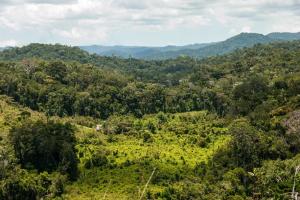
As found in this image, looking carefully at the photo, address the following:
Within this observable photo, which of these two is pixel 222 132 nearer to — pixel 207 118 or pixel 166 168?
pixel 207 118

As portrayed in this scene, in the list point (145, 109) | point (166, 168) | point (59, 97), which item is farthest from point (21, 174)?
point (145, 109)

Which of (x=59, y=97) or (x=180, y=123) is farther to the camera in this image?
(x=59, y=97)

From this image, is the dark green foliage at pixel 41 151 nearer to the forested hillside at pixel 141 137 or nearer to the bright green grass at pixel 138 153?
the forested hillside at pixel 141 137

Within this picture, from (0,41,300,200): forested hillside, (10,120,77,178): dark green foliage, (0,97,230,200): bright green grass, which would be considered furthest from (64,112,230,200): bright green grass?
(10,120,77,178): dark green foliage

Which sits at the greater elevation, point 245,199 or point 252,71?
point 252,71

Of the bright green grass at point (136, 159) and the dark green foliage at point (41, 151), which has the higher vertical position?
the dark green foliage at point (41, 151)

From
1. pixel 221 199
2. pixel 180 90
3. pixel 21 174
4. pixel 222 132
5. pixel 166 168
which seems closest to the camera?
pixel 221 199

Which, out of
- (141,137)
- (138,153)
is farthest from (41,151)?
(141,137)

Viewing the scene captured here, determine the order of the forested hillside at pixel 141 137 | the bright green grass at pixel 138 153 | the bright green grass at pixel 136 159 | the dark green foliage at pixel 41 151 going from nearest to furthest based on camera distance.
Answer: the forested hillside at pixel 141 137
the bright green grass at pixel 136 159
the bright green grass at pixel 138 153
the dark green foliage at pixel 41 151

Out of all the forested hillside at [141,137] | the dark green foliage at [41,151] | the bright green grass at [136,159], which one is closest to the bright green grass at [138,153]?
the bright green grass at [136,159]
